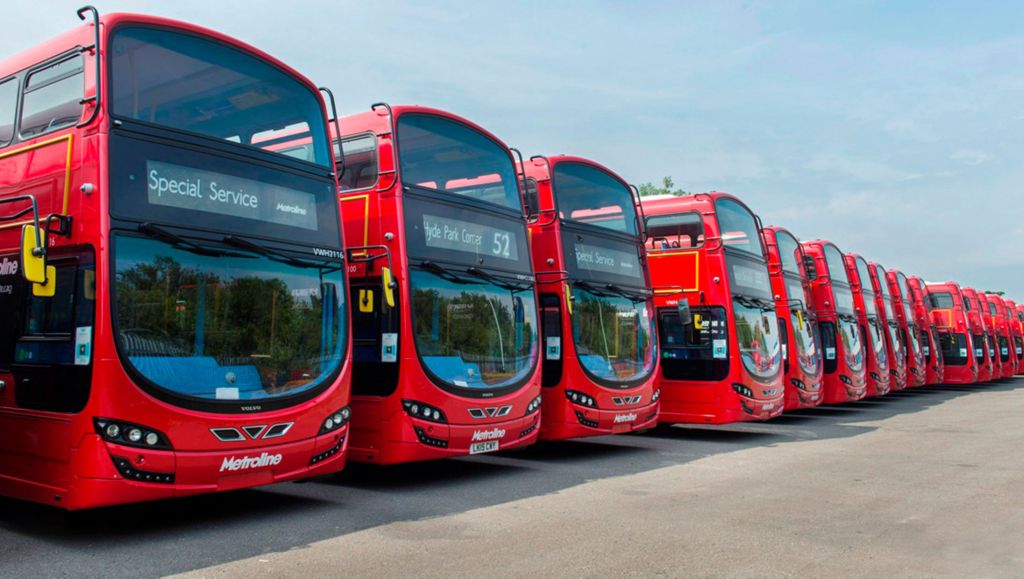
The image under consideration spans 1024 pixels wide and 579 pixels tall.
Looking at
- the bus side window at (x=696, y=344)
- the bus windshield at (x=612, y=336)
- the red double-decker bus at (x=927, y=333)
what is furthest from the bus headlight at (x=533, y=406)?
the red double-decker bus at (x=927, y=333)

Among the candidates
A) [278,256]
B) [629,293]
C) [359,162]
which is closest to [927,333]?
[629,293]

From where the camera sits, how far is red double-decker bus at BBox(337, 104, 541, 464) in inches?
375

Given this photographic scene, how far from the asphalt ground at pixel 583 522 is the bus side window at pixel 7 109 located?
130 inches

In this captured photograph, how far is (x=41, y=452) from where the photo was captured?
701cm

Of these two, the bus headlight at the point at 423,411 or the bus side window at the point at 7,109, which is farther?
the bus headlight at the point at 423,411

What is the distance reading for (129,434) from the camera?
6.71 m

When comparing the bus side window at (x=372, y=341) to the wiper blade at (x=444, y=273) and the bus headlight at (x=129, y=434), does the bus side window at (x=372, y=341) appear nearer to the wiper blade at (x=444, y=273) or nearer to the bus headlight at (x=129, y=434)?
the wiper blade at (x=444, y=273)

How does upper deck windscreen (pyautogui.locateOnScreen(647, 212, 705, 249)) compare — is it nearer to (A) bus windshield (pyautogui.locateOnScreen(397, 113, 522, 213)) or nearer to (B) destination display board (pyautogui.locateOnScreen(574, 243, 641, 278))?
(B) destination display board (pyautogui.locateOnScreen(574, 243, 641, 278))

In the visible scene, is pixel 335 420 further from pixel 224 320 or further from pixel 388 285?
pixel 388 285

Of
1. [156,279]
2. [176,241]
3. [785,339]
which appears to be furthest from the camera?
[785,339]

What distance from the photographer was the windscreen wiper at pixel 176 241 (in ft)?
23.3

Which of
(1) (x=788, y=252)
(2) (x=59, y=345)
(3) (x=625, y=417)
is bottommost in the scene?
(3) (x=625, y=417)

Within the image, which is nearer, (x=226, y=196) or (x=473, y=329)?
(x=226, y=196)

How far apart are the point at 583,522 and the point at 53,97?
18.4 feet
